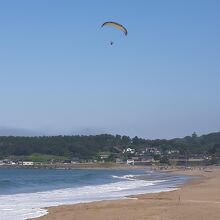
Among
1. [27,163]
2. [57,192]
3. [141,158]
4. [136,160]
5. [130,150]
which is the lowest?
[57,192]

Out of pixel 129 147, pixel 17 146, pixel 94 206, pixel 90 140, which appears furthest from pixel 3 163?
pixel 94 206

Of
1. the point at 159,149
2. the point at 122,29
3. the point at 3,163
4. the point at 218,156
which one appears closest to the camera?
the point at 122,29

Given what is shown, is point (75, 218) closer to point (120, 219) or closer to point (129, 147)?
point (120, 219)

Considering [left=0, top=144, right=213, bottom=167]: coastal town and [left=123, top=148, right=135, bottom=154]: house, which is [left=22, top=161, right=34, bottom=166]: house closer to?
[left=0, top=144, right=213, bottom=167]: coastal town

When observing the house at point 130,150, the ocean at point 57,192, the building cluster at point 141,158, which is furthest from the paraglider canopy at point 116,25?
the house at point 130,150

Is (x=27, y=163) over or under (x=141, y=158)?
under

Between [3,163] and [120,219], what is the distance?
15264 cm

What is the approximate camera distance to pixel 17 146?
184 metres

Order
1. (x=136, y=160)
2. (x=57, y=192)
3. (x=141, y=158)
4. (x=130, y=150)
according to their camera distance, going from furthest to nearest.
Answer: (x=130, y=150) → (x=141, y=158) → (x=136, y=160) → (x=57, y=192)

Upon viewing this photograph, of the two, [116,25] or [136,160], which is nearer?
[116,25]

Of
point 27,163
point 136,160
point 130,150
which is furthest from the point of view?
point 130,150

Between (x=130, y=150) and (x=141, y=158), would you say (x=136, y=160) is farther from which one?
(x=130, y=150)

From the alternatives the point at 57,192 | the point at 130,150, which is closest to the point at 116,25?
the point at 57,192

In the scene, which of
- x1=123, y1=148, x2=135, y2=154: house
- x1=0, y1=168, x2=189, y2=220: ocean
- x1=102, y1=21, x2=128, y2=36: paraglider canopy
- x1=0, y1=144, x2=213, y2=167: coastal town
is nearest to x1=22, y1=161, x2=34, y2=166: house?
x1=0, y1=144, x2=213, y2=167: coastal town
